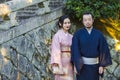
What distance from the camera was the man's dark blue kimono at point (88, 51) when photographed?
6.84 m

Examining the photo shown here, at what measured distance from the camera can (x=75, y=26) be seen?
10.2 meters

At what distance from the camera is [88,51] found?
684 cm

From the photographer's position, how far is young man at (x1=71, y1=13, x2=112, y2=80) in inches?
269

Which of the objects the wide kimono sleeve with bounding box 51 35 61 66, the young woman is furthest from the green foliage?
the wide kimono sleeve with bounding box 51 35 61 66

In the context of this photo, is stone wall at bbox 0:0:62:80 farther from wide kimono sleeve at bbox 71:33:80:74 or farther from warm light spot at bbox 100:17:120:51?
wide kimono sleeve at bbox 71:33:80:74

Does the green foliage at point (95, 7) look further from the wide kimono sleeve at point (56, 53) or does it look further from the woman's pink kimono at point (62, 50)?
the wide kimono sleeve at point (56, 53)

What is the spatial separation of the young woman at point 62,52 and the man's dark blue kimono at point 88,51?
10.0 inches

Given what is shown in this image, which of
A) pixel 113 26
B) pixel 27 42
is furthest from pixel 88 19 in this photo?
pixel 113 26

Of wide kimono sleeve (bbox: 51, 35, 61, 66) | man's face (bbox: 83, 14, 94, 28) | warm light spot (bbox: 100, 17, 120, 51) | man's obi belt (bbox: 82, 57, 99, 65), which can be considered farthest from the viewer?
warm light spot (bbox: 100, 17, 120, 51)

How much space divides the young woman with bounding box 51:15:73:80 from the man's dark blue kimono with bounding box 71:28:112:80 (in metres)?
0.25

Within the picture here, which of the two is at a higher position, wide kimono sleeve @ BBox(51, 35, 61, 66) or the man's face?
the man's face

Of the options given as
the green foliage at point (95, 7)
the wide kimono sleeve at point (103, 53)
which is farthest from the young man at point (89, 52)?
the green foliage at point (95, 7)

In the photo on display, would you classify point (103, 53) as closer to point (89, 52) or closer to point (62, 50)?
point (89, 52)

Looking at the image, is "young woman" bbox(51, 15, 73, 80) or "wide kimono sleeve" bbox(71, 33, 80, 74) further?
"young woman" bbox(51, 15, 73, 80)
